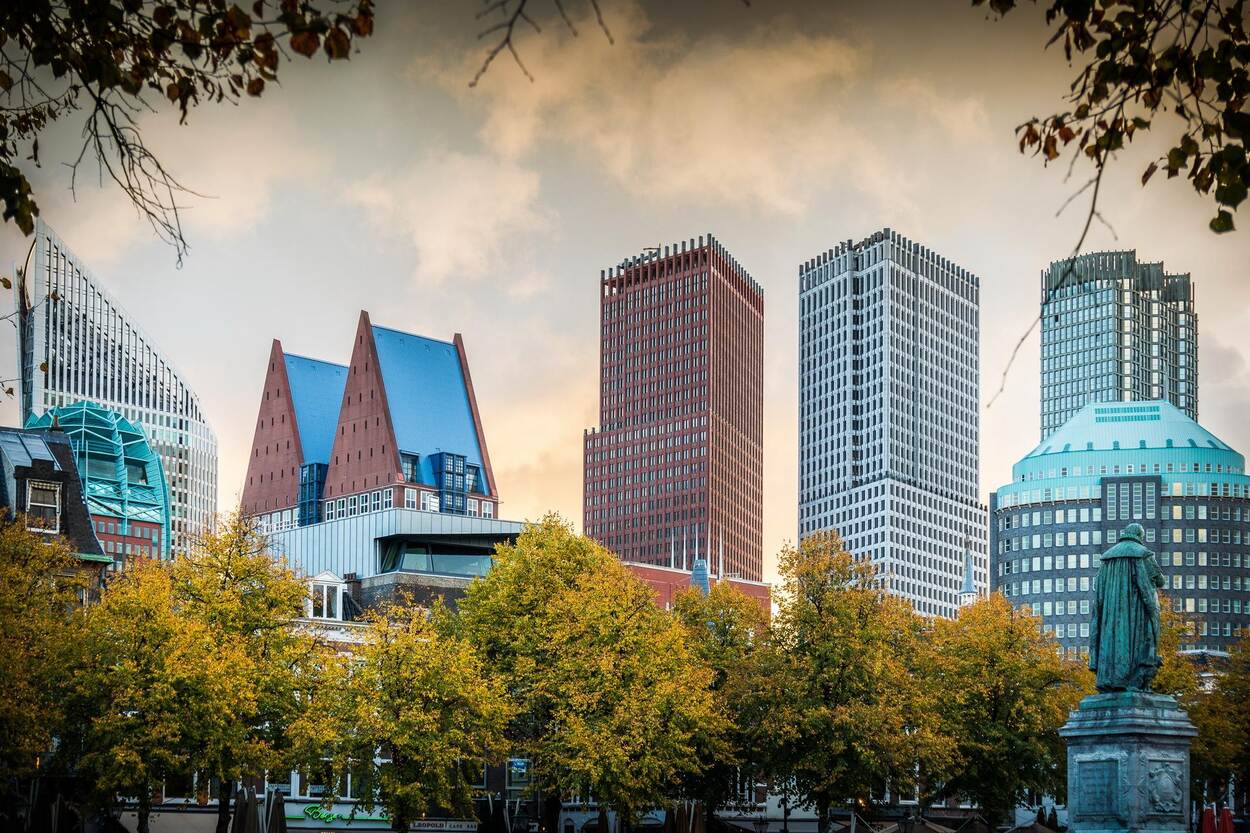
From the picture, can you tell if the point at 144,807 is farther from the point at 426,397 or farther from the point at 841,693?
the point at 426,397

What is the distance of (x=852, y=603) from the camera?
7006 centimetres

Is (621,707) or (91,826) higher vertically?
(621,707)

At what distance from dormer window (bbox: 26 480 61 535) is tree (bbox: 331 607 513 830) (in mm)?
21258

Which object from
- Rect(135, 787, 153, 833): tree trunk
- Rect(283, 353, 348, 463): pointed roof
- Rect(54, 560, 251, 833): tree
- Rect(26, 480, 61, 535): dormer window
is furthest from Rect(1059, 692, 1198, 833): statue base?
Rect(283, 353, 348, 463): pointed roof

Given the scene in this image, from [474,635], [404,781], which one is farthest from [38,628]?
[474,635]

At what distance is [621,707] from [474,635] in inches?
394

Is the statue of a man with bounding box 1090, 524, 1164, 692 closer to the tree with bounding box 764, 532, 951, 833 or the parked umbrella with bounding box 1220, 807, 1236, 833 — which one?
the parked umbrella with bounding box 1220, 807, 1236, 833

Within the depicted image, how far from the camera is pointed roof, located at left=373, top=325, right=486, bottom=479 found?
17125 centimetres

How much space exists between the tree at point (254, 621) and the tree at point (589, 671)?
9.72 meters

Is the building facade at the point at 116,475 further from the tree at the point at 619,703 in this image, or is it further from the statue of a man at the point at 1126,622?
the statue of a man at the point at 1126,622

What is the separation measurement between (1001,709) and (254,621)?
3482cm

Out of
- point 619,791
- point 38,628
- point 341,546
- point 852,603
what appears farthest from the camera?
point 341,546

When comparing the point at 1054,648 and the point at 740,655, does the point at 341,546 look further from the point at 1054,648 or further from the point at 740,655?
the point at 1054,648

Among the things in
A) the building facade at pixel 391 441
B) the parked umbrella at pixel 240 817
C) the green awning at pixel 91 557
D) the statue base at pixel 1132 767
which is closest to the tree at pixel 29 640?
the parked umbrella at pixel 240 817
